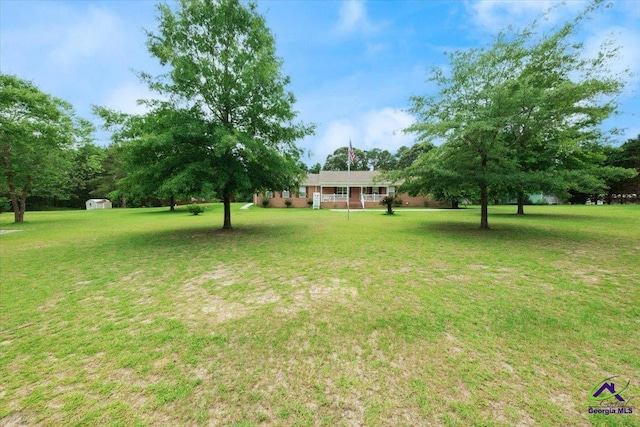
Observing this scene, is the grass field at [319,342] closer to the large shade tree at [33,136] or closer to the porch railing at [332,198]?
the large shade tree at [33,136]

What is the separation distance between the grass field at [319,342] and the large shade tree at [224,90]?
462cm

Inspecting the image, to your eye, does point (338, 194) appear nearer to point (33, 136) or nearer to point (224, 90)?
point (224, 90)

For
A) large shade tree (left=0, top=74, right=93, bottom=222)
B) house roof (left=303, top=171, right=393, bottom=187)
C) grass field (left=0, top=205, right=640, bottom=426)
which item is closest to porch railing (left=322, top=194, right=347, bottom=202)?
house roof (left=303, top=171, right=393, bottom=187)

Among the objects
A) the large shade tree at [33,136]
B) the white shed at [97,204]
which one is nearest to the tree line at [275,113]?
the large shade tree at [33,136]

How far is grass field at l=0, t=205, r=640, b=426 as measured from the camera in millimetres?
2061

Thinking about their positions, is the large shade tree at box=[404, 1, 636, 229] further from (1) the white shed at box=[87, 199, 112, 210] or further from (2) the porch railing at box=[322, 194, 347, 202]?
(1) the white shed at box=[87, 199, 112, 210]

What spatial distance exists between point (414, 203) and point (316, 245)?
2622 centimetres

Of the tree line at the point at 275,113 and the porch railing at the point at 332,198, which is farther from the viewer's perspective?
the porch railing at the point at 332,198

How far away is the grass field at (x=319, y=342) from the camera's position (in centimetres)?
206

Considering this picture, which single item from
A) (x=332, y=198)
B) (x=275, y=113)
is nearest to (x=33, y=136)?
(x=275, y=113)

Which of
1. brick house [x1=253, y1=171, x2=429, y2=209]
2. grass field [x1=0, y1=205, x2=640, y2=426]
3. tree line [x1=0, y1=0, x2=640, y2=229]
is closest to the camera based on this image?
grass field [x1=0, y1=205, x2=640, y2=426]

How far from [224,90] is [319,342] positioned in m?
9.63

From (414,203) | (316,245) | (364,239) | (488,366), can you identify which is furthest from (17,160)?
(414,203)

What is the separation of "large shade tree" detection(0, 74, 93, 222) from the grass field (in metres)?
12.9
